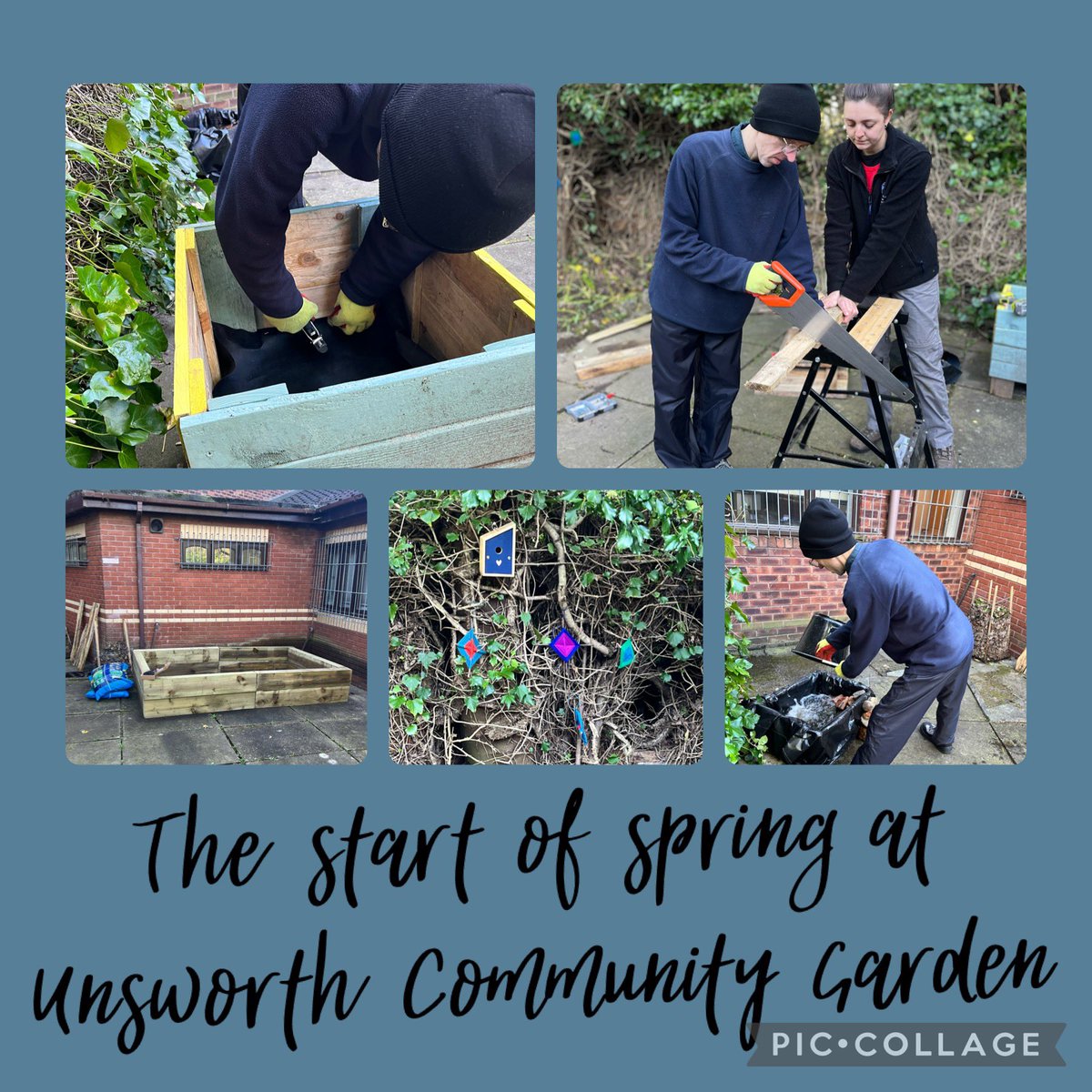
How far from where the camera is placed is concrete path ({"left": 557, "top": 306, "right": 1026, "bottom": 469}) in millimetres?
3475

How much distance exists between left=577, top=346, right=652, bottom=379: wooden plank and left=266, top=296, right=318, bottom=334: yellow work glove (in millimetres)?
1598

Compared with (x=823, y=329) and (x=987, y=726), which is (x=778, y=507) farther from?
(x=987, y=726)

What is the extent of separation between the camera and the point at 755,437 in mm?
3764

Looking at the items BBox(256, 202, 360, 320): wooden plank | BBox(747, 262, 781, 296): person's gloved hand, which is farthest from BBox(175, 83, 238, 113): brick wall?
BBox(747, 262, 781, 296): person's gloved hand

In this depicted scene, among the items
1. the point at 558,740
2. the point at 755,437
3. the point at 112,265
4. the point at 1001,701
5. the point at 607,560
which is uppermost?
the point at 112,265

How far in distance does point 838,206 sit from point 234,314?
1898 mm

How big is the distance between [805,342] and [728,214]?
454mm

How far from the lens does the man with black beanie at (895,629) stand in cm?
291

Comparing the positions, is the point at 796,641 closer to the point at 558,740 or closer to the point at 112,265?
the point at 558,740

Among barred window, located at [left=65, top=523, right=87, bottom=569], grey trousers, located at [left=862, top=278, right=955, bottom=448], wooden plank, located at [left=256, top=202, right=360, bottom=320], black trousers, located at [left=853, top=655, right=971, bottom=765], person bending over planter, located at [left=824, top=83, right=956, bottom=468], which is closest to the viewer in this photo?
barred window, located at [left=65, top=523, right=87, bottom=569]

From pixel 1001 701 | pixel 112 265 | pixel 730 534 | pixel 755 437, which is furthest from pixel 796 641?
pixel 112 265

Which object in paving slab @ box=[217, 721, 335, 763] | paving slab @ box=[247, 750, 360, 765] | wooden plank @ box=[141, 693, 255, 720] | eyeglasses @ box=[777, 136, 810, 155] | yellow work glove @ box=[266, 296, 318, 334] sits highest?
eyeglasses @ box=[777, 136, 810, 155]

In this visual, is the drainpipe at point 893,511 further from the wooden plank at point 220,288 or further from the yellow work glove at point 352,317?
the wooden plank at point 220,288

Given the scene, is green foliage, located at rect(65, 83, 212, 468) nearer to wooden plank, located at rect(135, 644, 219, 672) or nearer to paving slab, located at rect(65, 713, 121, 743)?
wooden plank, located at rect(135, 644, 219, 672)
